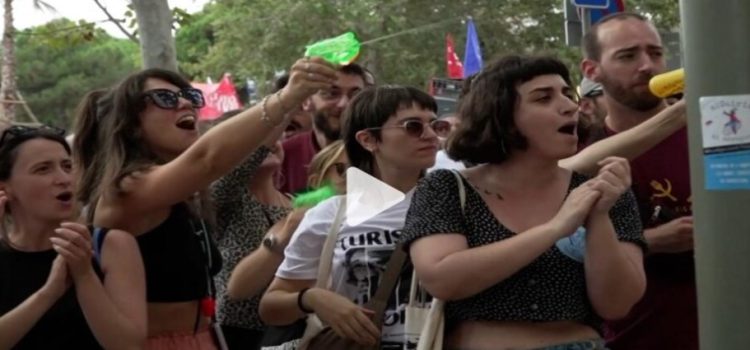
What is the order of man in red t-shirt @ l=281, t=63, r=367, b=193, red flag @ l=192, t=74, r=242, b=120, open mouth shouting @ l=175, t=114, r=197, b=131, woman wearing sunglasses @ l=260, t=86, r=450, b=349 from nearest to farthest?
woman wearing sunglasses @ l=260, t=86, r=450, b=349
open mouth shouting @ l=175, t=114, r=197, b=131
man in red t-shirt @ l=281, t=63, r=367, b=193
red flag @ l=192, t=74, r=242, b=120

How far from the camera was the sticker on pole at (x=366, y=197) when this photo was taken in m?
4.52

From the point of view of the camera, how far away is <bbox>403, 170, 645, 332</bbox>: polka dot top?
3748 millimetres

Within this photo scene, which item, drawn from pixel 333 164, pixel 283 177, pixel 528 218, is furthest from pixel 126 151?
pixel 283 177

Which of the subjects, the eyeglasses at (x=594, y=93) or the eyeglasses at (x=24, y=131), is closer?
the eyeglasses at (x=24, y=131)

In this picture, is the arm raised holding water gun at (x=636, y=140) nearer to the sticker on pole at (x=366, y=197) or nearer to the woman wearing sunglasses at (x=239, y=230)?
the sticker on pole at (x=366, y=197)

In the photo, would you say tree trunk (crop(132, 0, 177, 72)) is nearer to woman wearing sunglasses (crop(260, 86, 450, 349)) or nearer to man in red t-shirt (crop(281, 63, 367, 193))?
man in red t-shirt (crop(281, 63, 367, 193))

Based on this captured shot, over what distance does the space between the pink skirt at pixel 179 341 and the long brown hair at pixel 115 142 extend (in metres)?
0.52

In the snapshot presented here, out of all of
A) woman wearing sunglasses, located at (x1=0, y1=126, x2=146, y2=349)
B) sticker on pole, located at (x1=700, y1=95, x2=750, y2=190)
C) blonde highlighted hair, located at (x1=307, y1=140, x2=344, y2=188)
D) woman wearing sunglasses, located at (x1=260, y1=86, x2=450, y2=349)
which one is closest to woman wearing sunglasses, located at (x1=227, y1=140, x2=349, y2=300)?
blonde highlighted hair, located at (x1=307, y1=140, x2=344, y2=188)

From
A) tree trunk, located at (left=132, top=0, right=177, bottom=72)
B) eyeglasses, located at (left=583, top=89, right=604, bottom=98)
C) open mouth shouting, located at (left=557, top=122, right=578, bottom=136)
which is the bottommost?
open mouth shouting, located at (left=557, top=122, right=578, bottom=136)

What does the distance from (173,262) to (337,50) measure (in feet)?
3.30

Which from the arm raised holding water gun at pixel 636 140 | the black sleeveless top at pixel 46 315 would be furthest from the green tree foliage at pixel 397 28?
the black sleeveless top at pixel 46 315

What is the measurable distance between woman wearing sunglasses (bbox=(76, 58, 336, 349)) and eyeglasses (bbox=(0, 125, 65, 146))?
0.57 feet

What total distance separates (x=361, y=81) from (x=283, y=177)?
75 cm

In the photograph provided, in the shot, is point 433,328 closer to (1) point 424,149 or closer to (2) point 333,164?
(1) point 424,149
